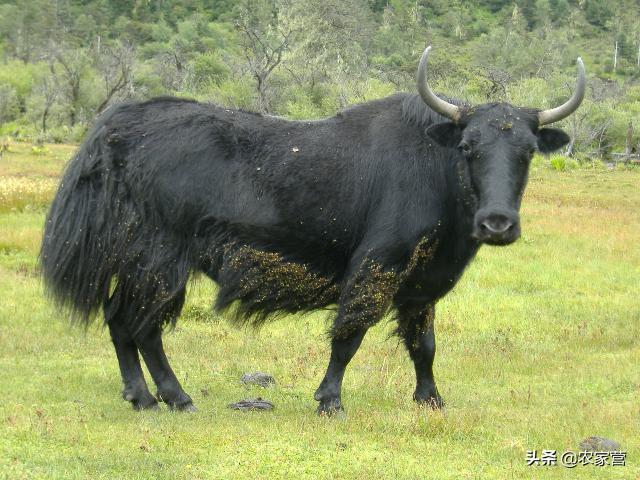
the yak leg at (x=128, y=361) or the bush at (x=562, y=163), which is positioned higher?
the yak leg at (x=128, y=361)

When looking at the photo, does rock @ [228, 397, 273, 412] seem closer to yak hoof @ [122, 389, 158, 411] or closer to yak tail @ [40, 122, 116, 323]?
yak hoof @ [122, 389, 158, 411]

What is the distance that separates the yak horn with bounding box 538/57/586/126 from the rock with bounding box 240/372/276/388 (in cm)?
287

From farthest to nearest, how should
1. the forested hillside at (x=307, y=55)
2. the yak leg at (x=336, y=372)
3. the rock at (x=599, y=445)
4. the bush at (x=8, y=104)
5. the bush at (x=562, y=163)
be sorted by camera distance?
the bush at (x=8, y=104) < the forested hillside at (x=307, y=55) < the bush at (x=562, y=163) < the yak leg at (x=336, y=372) < the rock at (x=599, y=445)

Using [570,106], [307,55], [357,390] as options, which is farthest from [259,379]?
[307,55]

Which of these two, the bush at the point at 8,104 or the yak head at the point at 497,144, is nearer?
the yak head at the point at 497,144

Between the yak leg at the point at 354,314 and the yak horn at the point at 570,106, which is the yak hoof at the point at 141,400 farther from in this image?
the yak horn at the point at 570,106

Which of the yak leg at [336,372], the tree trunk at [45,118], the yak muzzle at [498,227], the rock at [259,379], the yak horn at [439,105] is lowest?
the tree trunk at [45,118]

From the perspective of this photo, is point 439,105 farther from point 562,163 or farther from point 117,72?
point 117,72

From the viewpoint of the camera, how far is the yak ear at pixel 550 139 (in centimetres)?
589

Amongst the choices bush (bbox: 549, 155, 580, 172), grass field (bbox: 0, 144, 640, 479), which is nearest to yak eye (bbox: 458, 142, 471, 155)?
grass field (bbox: 0, 144, 640, 479)

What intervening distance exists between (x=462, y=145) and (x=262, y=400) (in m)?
2.28

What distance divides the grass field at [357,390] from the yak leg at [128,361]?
14 cm

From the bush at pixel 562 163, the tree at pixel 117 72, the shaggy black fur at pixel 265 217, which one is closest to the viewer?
the shaggy black fur at pixel 265 217

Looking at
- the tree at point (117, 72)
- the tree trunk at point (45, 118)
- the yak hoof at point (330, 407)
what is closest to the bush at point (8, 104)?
the tree trunk at point (45, 118)
